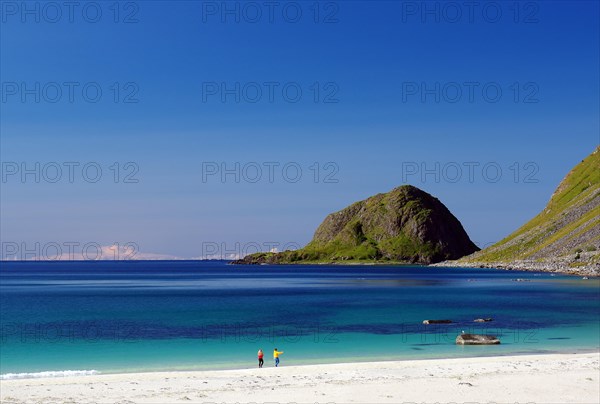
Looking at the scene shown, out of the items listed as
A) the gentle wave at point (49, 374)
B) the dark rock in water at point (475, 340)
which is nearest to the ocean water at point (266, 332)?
the gentle wave at point (49, 374)

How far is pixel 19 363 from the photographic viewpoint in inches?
2023

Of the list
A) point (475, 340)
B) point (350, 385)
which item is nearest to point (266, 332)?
point (475, 340)

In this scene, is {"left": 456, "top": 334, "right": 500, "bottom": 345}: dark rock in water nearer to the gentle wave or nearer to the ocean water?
the ocean water

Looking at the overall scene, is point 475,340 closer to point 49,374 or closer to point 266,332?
point 266,332

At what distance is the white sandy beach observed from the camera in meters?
32.2

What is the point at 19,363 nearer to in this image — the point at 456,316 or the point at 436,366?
the point at 436,366

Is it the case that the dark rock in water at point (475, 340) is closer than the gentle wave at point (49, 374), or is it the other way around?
the gentle wave at point (49, 374)

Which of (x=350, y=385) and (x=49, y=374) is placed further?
(x=49, y=374)

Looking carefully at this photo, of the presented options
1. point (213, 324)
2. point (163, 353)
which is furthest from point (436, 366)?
point (213, 324)

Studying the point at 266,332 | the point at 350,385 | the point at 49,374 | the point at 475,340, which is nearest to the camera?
the point at 350,385

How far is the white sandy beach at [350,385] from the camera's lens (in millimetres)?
32250

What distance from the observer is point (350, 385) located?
35875 millimetres

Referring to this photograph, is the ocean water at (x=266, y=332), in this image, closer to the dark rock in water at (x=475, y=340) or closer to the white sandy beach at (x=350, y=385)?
the dark rock in water at (x=475, y=340)

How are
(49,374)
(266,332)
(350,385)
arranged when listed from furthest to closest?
(266,332)
(49,374)
(350,385)
